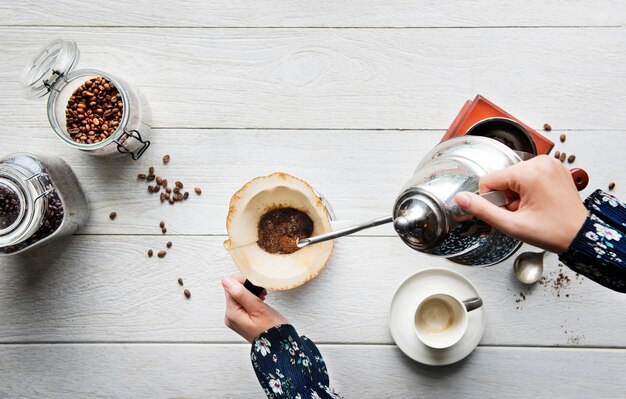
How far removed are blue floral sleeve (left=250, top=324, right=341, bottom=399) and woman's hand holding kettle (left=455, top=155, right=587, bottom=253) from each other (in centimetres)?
42

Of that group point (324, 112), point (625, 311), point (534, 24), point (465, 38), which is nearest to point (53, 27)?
point (324, 112)

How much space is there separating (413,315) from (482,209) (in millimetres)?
411

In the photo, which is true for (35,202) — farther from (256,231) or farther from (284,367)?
(284,367)

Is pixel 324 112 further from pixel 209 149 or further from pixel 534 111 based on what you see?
pixel 534 111

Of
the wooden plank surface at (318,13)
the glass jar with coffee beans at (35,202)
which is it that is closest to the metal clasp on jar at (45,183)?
the glass jar with coffee beans at (35,202)

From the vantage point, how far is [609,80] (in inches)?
42.1

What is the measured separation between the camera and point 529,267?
104 centimetres

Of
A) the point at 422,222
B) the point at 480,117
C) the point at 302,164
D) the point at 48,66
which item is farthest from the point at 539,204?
the point at 48,66

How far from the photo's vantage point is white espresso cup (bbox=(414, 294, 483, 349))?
99cm

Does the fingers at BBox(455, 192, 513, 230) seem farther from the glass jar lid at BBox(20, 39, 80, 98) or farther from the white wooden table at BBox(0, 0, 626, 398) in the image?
the glass jar lid at BBox(20, 39, 80, 98)

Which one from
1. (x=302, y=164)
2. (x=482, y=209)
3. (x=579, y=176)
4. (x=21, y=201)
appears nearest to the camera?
(x=482, y=209)

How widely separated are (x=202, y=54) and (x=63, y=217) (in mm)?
405

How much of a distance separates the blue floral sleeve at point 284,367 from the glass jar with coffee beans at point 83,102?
45 centimetres

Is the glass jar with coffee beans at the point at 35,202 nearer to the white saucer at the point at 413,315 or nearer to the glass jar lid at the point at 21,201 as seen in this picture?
the glass jar lid at the point at 21,201
